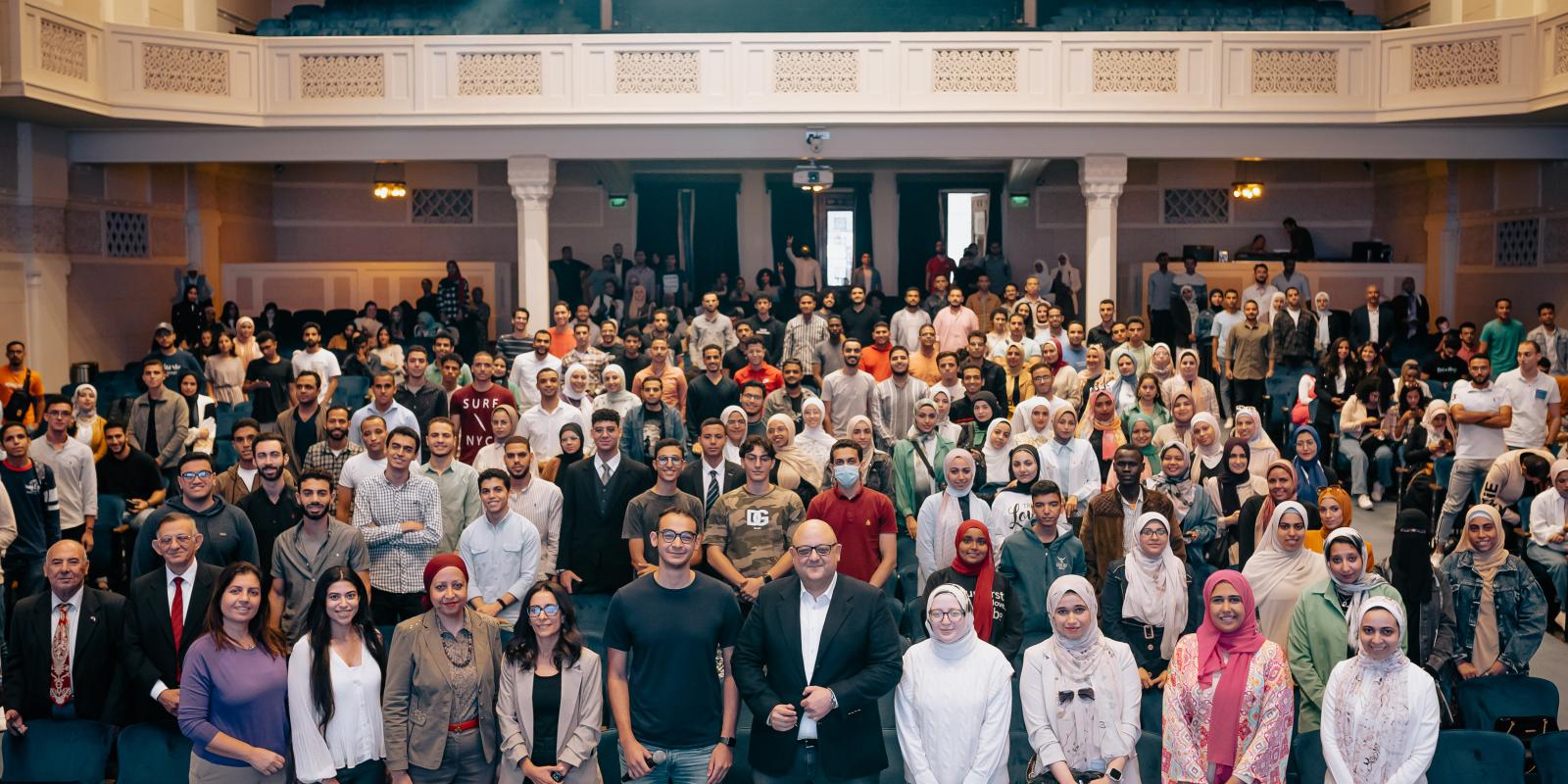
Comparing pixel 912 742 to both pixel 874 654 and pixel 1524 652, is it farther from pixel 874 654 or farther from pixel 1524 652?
pixel 1524 652

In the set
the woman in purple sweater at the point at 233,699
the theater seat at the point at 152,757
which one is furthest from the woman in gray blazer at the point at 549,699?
the theater seat at the point at 152,757

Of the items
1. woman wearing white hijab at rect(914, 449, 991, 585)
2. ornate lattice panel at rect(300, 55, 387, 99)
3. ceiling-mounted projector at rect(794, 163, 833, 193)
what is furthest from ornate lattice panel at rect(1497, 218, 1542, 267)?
ornate lattice panel at rect(300, 55, 387, 99)

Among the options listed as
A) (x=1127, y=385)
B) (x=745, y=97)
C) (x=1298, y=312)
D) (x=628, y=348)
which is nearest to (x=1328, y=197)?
(x=1298, y=312)

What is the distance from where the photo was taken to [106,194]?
16.0 meters

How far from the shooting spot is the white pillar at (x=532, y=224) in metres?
14.9

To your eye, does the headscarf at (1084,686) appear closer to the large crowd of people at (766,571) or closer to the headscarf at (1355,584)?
the large crowd of people at (766,571)

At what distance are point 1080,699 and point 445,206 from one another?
16.7 meters

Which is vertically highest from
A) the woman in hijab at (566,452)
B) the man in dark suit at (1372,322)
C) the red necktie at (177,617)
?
the man in dark suit at (1372,322)

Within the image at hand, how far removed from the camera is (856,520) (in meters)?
6.86

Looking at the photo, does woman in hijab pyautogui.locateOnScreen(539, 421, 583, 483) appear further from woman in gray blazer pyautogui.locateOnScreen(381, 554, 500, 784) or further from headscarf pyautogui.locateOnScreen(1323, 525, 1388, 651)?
headscarf pyautogui.locateOnScreen(1323, 525, 1388, 651)

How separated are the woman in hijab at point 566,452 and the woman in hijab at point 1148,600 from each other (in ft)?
10.3

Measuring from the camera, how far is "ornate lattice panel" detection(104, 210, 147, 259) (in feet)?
52.8

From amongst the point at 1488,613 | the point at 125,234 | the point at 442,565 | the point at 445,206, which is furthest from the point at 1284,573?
the point at 445,206

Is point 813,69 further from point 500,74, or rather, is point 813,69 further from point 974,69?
point 500,74
